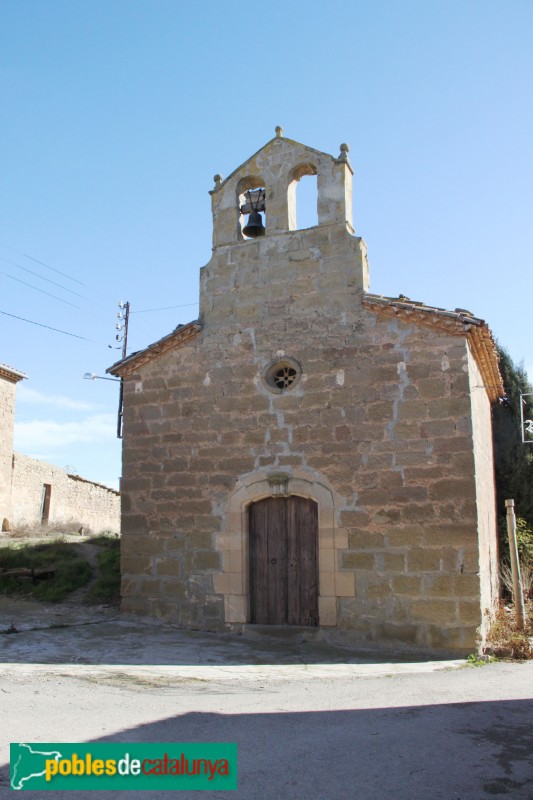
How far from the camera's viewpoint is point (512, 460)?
550 inches

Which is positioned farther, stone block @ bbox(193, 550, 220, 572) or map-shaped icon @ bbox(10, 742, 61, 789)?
stone block @ bbox(193, 550, 220, 572)

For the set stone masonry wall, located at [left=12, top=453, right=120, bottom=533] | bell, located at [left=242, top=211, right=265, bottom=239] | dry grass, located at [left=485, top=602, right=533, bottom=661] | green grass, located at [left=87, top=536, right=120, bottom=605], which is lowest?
dry grass, located at [left=485, top=602, right=533, bottom=661]

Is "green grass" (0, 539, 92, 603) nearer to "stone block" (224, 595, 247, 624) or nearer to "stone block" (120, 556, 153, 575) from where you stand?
"stone block" (120, 556, 153, 575)

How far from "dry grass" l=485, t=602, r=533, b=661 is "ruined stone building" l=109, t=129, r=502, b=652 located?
0.24 metres

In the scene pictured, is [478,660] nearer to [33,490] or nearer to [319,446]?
[319,446]

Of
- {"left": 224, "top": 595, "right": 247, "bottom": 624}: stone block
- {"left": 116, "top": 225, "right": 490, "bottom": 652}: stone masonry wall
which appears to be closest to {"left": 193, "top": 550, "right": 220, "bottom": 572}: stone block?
{"left": 116, "top": 225, "right": 490, "bottom": 652}: stone masonry wall

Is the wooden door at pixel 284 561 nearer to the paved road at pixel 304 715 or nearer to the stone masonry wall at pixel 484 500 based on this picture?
the paved road at pixel 304 715

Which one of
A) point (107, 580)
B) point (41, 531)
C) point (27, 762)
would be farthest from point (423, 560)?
point (41, 531)

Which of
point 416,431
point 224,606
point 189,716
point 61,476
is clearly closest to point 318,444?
point 416,431

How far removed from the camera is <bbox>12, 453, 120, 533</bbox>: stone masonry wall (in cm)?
1936

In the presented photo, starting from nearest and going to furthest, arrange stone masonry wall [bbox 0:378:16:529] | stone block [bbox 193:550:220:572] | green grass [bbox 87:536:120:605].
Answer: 1. stone block [bbox 193:550:220:572]
2. green grass [bbox 87:536:120:605]
3. stone masonry wall [bbox 0:378:16:529]

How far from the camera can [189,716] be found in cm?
532

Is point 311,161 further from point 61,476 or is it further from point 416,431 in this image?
point 61,476

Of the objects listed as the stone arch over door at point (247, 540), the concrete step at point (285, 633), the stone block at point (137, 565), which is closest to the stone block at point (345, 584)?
the stone arch over door at point (247, 540)
